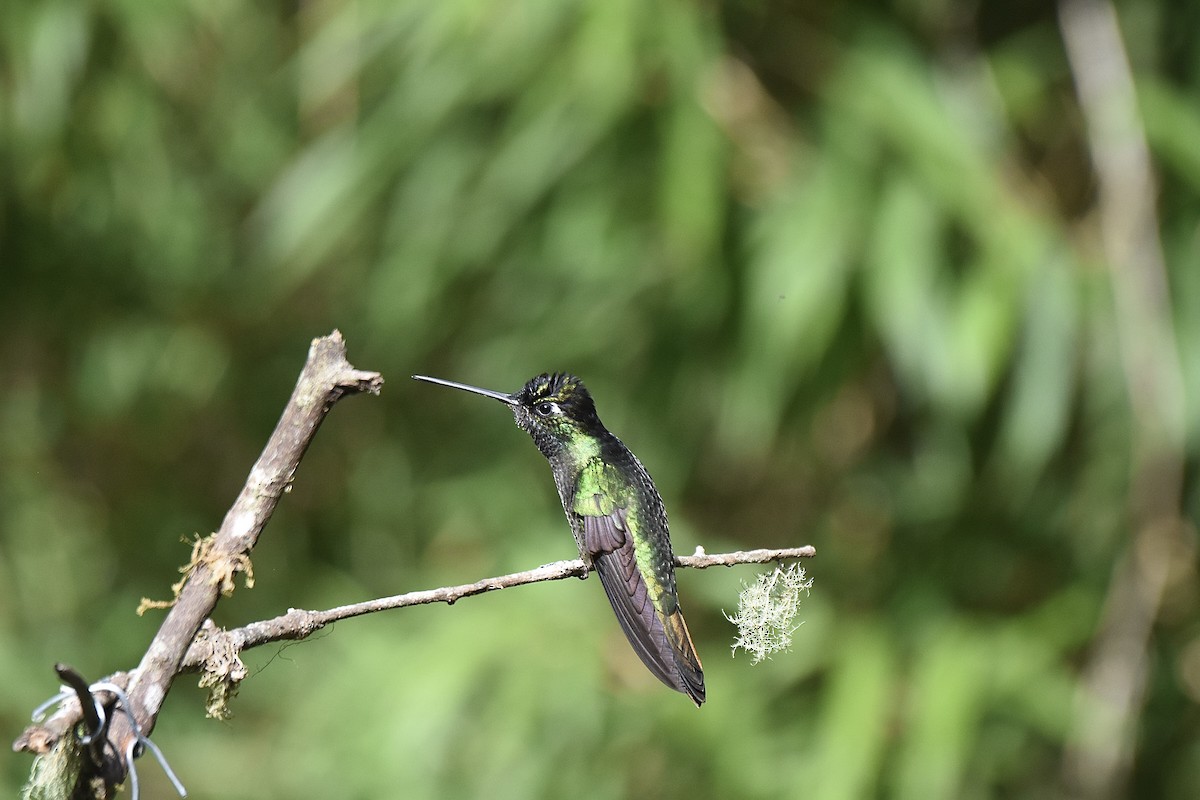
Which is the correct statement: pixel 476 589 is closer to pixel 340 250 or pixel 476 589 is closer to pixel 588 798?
pixel 588 798

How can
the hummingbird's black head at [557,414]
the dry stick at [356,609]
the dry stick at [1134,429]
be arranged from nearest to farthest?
the dry stick at [356,609]
the hummingbird's black head at [557,414]
the dry stick at [1134,429]

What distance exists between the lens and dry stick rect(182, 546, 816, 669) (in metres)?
0.69

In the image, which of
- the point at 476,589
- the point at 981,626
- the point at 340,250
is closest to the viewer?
the point at 476,589

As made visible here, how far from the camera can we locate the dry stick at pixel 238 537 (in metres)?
0.72

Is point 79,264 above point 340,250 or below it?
above

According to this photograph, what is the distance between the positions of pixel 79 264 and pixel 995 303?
3639 millimetres

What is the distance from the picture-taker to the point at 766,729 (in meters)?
3.79

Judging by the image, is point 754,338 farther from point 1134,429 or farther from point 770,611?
point 770,611

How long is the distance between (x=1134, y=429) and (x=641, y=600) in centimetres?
312

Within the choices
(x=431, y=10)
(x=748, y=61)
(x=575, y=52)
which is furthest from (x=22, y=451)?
(x=748, y=61)

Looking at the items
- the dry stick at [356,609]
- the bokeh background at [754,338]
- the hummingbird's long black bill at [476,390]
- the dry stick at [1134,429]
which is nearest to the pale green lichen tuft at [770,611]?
the dry stick at [356,609]

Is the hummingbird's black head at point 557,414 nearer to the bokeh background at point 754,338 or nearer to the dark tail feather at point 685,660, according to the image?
the dark tail feather at point 685,660

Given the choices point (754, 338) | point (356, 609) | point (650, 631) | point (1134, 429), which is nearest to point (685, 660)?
point (650, 631)

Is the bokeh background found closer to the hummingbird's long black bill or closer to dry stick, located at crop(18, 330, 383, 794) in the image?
the hummingbird's long black bill
